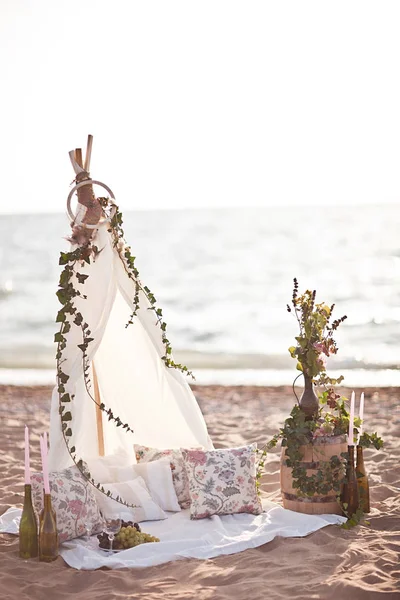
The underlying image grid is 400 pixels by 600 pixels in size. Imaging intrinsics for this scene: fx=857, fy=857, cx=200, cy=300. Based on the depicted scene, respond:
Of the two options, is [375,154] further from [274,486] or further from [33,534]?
[33,534]

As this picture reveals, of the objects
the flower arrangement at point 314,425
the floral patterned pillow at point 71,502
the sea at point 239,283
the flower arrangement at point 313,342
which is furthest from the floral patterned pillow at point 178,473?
the sea at point 239,283

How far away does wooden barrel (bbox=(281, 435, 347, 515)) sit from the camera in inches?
170

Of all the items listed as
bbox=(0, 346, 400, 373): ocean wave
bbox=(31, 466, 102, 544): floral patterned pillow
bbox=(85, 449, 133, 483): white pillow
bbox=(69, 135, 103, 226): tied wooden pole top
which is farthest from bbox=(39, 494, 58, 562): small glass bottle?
bbox=(0, 346, 400, 373): ocean wave

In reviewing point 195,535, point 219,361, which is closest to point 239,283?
point 219,361

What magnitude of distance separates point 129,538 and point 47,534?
1.27 ft

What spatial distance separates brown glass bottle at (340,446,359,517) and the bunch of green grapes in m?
1.04

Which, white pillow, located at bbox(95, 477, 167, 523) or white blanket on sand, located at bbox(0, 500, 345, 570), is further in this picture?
white pillow, located at bbox(95, 477, 167, 523)

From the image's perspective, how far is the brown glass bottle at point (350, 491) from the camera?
14.2 ft

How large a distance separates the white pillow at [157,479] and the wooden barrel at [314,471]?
597mm

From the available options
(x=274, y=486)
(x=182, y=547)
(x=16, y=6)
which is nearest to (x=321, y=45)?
(x=16, y=6)

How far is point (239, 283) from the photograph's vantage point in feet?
64.0

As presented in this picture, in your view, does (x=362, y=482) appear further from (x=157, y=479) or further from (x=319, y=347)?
(x=157, y=479)

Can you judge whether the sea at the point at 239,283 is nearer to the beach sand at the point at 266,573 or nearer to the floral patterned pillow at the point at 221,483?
the floral patterned pillow at the point at 221,483

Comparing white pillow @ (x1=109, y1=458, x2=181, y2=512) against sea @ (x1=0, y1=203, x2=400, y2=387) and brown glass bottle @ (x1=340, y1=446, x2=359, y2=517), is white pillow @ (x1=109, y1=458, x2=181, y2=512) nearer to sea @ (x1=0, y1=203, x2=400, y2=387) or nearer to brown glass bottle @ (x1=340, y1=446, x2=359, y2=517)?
brown glass bottle @ (x1=340, y1=446, x2=359, y2=517)
